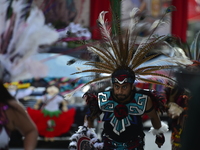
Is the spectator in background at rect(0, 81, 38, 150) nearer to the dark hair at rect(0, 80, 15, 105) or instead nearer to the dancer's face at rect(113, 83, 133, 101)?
the dark hair at rect(0, 80, 15, 105)

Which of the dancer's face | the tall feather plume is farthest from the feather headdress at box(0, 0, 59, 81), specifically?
the tall feather plume

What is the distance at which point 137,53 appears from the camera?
20.4 ft

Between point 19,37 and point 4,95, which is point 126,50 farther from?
point 4,95

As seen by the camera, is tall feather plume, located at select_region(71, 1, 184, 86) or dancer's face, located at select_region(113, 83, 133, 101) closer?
dancer's face, located at select_region(113, 83, 133, 101)

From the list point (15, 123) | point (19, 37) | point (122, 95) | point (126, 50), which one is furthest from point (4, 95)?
point (126, 50)

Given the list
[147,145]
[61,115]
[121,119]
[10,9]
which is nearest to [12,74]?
[10,9]

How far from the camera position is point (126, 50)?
6152 mm

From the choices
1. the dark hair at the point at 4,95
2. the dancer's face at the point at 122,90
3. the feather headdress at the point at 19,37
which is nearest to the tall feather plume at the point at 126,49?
the dancer's face at the point at 122,90

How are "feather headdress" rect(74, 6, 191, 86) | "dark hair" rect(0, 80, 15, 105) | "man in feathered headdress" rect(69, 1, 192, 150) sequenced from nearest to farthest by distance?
"dark hair" rect(0, 80, 15, 105) < "man in feathered headdress" rect(69, 1, 192, 150) < "feather headdress" rect(74, 6, 191, 86)

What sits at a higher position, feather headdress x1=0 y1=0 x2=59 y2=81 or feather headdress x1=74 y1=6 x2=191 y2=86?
feather headdress x1=0 y1=0 x2=59 y2=81

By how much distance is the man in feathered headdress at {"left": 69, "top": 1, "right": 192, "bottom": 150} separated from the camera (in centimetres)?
589

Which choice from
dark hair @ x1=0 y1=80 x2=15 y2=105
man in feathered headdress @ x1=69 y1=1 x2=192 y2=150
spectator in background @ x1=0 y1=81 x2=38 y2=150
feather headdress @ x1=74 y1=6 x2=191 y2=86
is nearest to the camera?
spectator in background @ x1=0 y1=81 x2=38 y2=150

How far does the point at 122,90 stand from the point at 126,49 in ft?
1.65

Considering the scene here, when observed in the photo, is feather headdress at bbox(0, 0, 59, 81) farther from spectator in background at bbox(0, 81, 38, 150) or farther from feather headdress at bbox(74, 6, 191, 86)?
feather headdress at bbox(74, 6, 191, 86)
